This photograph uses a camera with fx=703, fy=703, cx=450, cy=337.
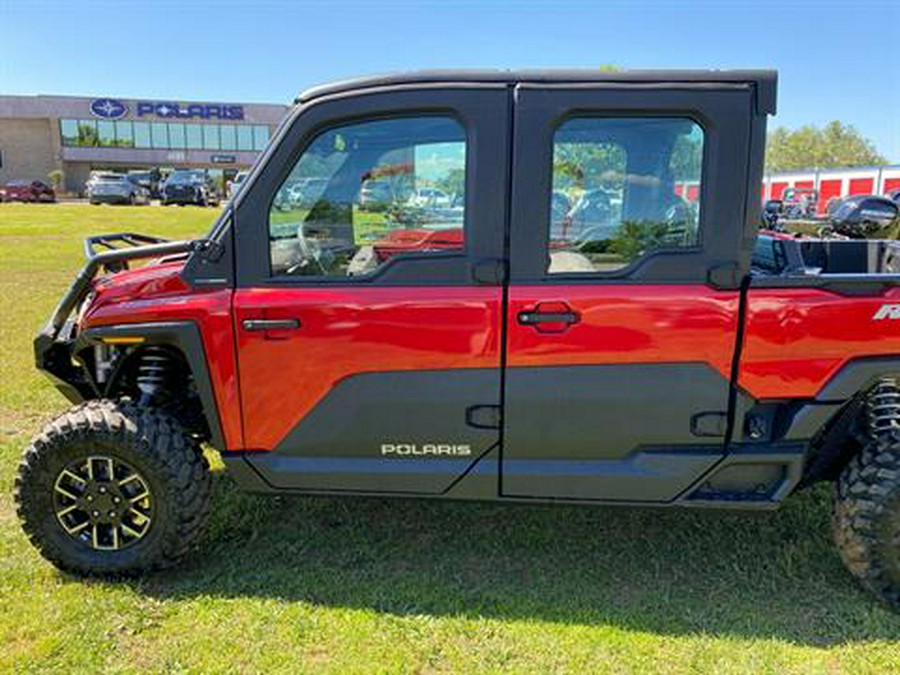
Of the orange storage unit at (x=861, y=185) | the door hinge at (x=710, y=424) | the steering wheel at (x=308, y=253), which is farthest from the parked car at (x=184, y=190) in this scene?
the door hinge at (x=710, y=424)

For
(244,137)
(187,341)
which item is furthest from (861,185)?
(244,137)

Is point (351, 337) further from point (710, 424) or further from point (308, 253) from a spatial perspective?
point (710, 424)

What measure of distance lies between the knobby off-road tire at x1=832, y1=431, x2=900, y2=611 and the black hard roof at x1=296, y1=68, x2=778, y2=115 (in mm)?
1459

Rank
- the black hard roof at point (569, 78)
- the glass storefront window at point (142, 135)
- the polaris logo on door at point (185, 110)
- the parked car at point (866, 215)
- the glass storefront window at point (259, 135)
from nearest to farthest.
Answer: the black hard roof at point (569, 78), the parked car at point (866, 215), the glass storefront window at point (142, 135), the polaris logo on door at point (185, 110), the glass storefront window at point (259, 135)

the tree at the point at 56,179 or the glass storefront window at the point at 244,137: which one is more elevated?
the glass storefront window at the point at 244,137

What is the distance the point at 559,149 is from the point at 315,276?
43.9 inches

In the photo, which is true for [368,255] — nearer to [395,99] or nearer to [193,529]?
[395,99]

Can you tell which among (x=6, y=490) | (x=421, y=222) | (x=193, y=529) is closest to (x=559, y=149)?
(x=421, y=222)

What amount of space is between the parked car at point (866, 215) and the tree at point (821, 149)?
8523 centimetres

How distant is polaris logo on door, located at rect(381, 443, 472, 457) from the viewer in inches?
115

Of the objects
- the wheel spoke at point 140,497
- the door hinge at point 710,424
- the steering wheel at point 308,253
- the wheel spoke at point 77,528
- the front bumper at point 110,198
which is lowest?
the wheel spoke at point 77,528

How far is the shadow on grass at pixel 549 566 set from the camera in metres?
2.95

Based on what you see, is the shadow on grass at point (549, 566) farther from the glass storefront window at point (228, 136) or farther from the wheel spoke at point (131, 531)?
the glass storefront window at point (228, 136)

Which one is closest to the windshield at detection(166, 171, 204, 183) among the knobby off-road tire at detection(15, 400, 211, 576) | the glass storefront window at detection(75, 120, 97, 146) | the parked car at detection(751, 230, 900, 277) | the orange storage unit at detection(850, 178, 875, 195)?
the glass storefront window at detection(75, 120, 97, 146)
